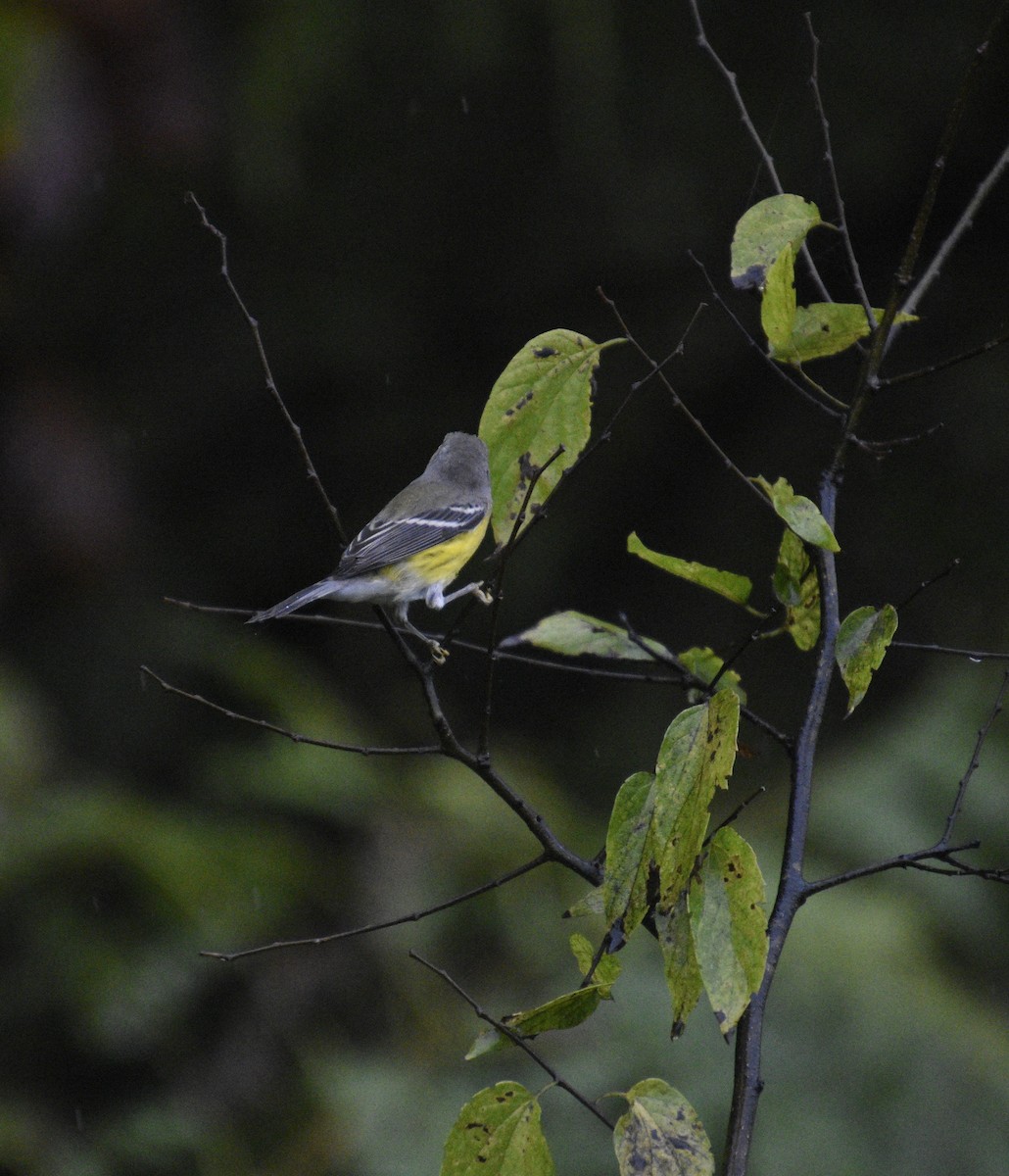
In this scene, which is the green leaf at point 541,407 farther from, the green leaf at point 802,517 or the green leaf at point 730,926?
the green leaf at point 730,926

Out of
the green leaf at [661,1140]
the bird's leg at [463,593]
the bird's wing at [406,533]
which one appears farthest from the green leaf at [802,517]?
the bird's wing at [406,533]

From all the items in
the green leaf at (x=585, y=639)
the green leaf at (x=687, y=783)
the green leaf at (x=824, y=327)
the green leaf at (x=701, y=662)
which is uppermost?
the green leaf at (x=824, y=327)

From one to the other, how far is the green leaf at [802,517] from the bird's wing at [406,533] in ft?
4.08

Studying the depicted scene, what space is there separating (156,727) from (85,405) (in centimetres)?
148

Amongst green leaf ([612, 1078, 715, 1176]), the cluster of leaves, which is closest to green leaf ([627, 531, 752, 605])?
the cluster of leaves

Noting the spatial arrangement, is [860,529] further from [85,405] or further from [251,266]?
[85,405]

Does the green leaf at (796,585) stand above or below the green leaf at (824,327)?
below

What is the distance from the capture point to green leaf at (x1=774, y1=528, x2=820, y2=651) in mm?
1287

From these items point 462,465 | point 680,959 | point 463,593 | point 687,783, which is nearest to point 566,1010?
point 680,959

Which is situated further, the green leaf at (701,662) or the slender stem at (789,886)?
the green leaf at (701,662)

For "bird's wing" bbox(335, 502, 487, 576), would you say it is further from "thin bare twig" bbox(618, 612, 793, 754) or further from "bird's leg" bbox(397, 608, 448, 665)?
"thin bare twig" bbox(618, 612, 793, 754)

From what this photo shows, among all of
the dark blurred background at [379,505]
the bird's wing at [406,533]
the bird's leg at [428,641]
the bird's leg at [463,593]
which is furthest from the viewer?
the dark blurred background at [379,505]

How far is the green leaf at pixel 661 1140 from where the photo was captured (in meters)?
1.05

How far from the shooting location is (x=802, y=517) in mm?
1104
